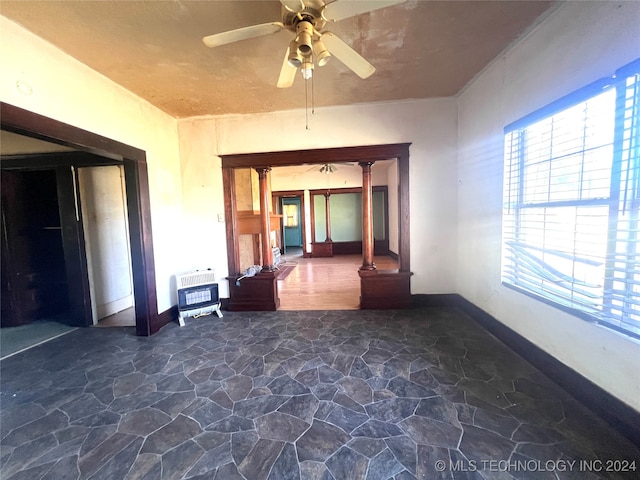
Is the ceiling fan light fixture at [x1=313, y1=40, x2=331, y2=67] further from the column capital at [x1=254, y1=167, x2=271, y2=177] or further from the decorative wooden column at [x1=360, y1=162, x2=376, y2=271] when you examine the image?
the column capital at [x1=254, y1=167, x2=271, y2=177]

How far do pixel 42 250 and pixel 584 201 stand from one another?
6.32m

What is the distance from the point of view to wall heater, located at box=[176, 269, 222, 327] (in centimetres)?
343

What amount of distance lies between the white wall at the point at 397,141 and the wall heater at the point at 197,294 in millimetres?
1240

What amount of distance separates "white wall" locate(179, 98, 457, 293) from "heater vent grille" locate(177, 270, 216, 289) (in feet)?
3.87

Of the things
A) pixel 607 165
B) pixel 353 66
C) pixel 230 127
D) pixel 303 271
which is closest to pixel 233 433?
pixel 353 66

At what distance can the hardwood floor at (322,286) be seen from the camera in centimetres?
401

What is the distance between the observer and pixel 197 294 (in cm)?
353

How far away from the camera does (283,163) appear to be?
3803 millimetres

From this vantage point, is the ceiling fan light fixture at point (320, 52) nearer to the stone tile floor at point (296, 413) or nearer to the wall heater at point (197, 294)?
the stone tile floor at point (296, 413)

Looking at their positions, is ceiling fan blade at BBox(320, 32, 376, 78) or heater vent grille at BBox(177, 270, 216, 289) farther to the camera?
heater vent grille at BBox(177, 270, 216, 289)

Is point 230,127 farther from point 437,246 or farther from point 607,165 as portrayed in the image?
point 607,165

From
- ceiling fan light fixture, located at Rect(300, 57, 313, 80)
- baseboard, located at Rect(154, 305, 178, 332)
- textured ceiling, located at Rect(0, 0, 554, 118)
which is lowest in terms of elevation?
baseboard, located at Rect(154, 305, 178, 332)

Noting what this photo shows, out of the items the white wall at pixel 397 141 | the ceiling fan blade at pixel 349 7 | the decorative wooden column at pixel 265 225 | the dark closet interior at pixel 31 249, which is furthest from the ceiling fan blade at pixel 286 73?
the dark closet interior at pixel 31 249

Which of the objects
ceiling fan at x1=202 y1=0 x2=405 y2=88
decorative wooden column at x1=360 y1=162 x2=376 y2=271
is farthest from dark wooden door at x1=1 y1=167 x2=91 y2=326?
decorative wooden column at x1=360 y1=162 x2=376 y2=271
